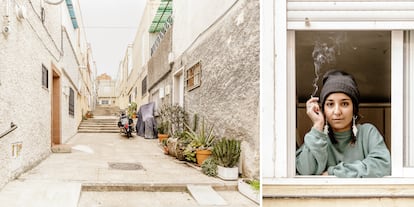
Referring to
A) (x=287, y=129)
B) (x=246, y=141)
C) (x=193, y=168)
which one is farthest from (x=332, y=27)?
(x=193, y=168)

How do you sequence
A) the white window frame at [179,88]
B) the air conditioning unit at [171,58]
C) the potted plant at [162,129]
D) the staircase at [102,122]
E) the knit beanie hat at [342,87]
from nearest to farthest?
the knit beanie hat at [342,87]
the staircase at [102,122]
the potted plant at [162,129]
the white window frame at [179,88]
the air conditioning unit at [171,58]

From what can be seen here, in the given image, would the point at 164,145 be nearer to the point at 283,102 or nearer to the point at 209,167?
the point at 209,167

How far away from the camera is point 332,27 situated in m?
2.50

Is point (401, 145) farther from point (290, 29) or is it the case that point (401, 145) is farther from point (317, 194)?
point (290, 29)

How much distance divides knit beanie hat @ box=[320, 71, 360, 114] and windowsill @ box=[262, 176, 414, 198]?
0.45 meters

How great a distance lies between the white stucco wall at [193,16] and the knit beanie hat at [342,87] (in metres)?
2.26

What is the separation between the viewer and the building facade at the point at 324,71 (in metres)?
2.50

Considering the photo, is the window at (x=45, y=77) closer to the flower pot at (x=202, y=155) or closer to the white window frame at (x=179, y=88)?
the white window frame at (x=179, y=88)

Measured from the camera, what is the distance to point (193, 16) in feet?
19.1

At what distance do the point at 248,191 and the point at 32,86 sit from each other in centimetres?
282

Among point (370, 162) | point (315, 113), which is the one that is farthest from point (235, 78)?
point (370, 162)

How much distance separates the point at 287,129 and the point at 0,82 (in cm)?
249

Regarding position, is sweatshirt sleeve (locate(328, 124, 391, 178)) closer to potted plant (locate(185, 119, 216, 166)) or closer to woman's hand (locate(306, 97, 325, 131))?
woman's hand (locate(306, 97, 325, 131))

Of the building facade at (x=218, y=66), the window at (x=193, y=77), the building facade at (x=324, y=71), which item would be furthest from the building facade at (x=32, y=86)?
the building facade at (x=324, y=71)
